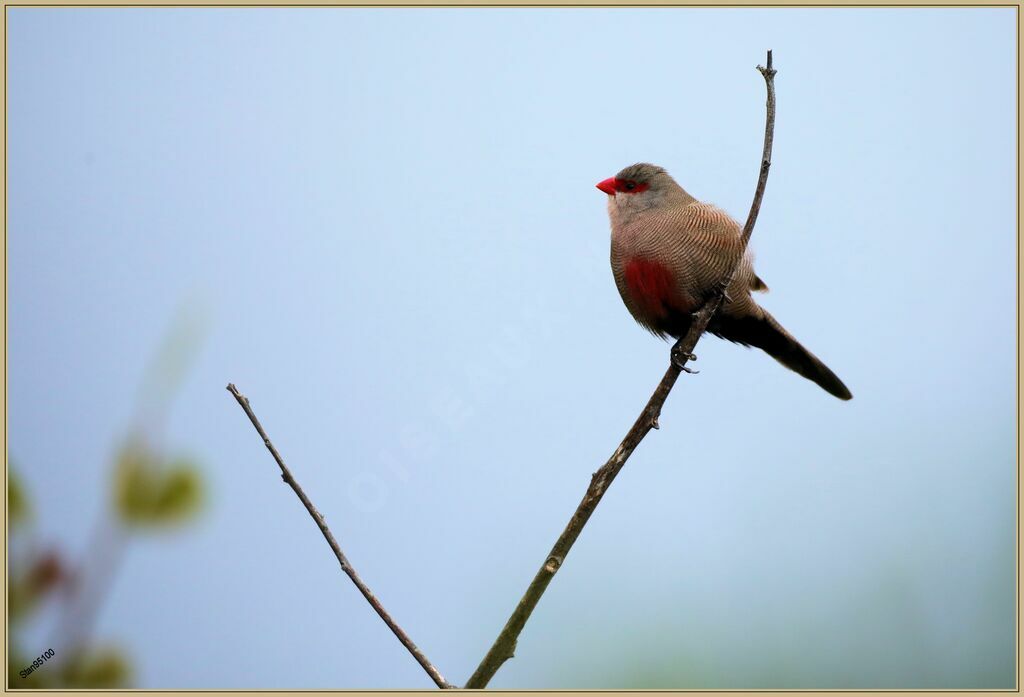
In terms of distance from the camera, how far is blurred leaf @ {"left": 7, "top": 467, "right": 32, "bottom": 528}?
4.05 feet

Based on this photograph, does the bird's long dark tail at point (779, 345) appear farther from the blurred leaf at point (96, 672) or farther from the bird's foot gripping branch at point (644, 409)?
the blurred leaf at point (96, 672)

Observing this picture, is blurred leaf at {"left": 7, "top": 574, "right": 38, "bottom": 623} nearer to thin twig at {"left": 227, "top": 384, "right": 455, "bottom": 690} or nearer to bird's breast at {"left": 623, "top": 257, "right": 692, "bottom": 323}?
thin twig at {"left": 227, "top": 384, "right": 455, "bottom": 690}

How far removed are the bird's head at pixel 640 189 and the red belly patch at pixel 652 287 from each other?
0.50 m

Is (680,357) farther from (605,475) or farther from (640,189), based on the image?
(640,189)

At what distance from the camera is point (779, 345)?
5047 millimetres

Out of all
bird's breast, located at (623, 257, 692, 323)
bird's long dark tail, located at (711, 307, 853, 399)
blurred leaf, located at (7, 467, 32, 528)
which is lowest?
bird's long dark tail, located at (711, 307, 853, 399)

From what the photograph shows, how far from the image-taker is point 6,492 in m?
1.29

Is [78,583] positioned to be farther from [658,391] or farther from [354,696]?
[658,391]

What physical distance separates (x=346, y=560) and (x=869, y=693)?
1758 millimetres

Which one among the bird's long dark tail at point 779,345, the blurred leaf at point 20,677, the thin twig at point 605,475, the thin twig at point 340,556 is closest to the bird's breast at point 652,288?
the bird's long dark tail at point 779,345

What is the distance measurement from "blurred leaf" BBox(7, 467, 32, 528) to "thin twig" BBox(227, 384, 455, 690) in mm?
1004

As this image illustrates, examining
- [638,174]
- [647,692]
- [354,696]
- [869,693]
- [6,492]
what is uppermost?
[6,492]

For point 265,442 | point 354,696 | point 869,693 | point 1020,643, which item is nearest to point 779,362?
point 1020,643

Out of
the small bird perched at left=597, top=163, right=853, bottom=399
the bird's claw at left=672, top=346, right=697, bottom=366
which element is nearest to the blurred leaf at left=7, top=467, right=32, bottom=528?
the bird's claw at left=672, top=346, right=697, bottom=366
